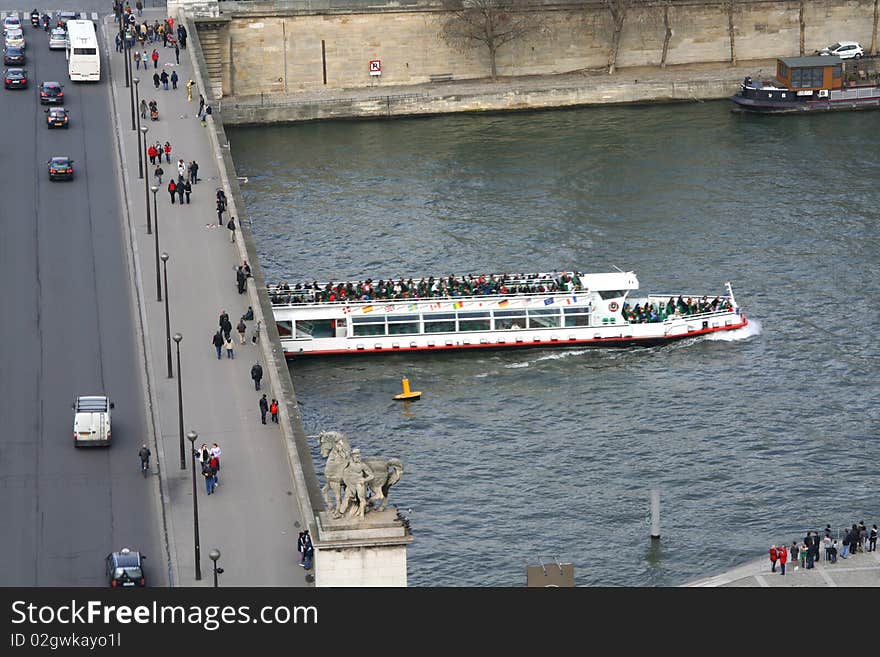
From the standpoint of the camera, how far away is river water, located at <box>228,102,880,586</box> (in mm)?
91688

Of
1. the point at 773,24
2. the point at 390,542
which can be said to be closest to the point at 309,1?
the point at 773,24

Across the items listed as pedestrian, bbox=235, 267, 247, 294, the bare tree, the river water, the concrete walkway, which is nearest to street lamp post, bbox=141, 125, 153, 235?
the concrete walkway

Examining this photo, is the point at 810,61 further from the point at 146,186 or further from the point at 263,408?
the point at 263,408

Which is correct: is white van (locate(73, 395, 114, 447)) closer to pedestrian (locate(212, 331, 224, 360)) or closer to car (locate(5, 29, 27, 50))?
pedestrian (locate(212, 331, 224, 360))

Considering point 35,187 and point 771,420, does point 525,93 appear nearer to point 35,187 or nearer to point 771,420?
point 35,187

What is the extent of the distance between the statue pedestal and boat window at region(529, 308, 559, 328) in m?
37.4

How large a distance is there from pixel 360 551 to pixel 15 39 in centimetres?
6986

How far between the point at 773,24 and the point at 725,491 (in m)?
69.7

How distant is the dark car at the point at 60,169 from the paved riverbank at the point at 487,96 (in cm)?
3072

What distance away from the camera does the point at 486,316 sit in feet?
370

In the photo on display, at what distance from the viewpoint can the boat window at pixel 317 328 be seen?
111 meters

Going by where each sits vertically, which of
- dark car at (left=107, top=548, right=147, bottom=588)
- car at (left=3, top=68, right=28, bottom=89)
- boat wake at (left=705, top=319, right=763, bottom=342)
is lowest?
dark car at (left=107, top=548, right=147, bottom=588)

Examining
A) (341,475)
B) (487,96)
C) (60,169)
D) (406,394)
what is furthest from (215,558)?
(487,96)

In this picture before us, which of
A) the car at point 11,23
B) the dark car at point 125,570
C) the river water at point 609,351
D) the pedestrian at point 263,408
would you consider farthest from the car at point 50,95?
the dark car at point 125,570
